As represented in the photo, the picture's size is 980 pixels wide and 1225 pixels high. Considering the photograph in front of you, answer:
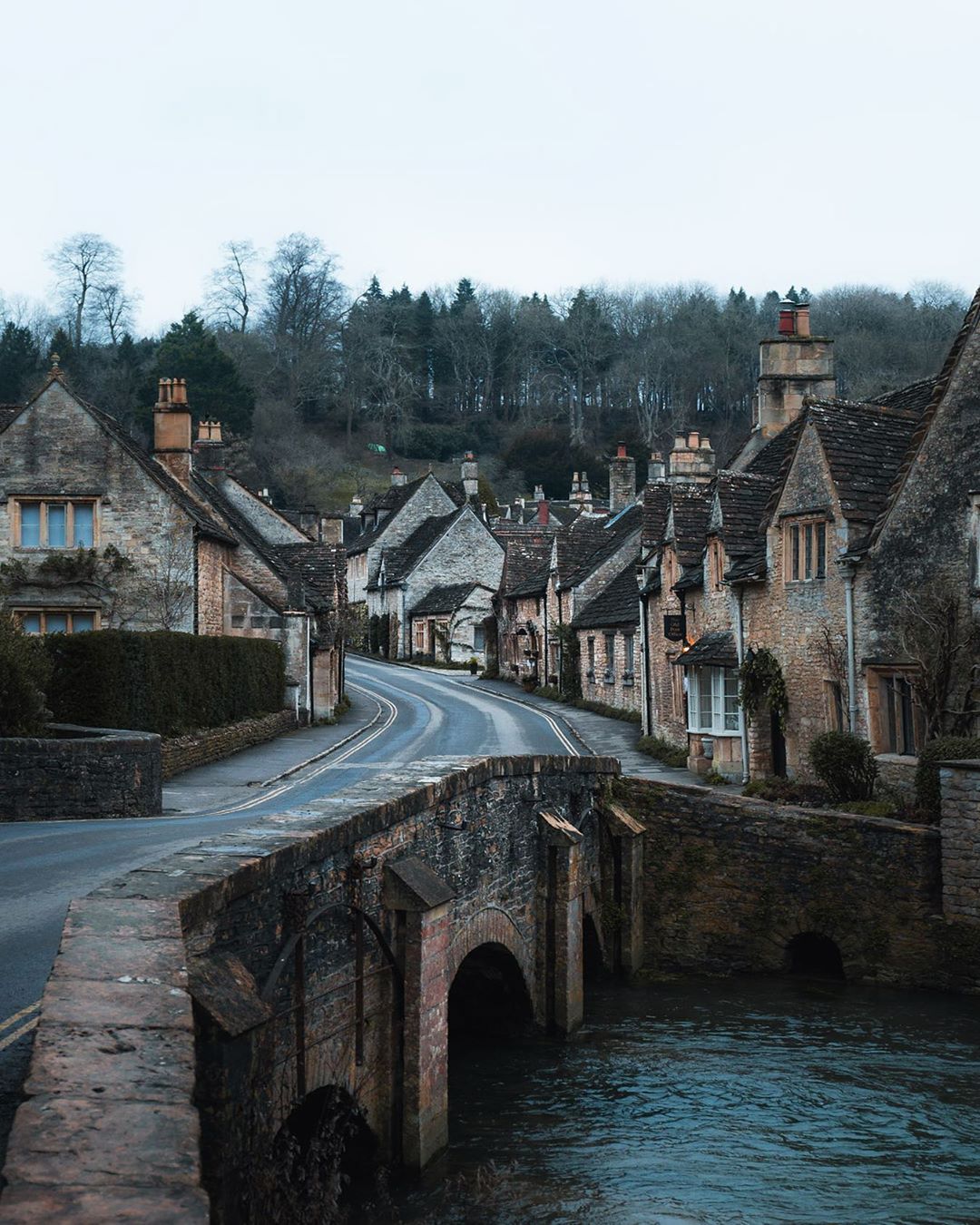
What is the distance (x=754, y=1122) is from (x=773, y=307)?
11392 centimetres

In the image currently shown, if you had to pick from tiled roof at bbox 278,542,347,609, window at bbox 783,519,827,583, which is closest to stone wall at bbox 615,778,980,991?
window at bbox 783,519,827,583

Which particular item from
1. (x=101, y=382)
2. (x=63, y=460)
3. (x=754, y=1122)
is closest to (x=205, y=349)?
(x=101, y=382)

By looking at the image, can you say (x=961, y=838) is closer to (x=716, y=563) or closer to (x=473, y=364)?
(x=716, y=563)

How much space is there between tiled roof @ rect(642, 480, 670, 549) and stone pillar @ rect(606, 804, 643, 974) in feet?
55.0

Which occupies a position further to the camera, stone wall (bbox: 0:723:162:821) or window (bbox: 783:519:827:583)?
window (bbox: 783:519:827:583)

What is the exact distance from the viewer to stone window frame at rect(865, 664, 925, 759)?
863 inches

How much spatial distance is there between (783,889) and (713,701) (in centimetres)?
721

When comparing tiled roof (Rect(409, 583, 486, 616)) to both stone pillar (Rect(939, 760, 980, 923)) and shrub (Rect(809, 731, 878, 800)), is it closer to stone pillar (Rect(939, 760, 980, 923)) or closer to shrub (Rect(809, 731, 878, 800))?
shrub (Rect(809, 731, 878, 800))

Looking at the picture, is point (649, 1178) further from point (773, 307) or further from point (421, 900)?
point (773, 307)

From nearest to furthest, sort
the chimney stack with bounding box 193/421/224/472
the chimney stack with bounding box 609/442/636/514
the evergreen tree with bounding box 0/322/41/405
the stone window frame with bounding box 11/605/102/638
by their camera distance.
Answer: the stone window frame with bounding box 11/605/102/638 → the chimney stack with bounding box 193/421/224/472 → the chimney stack with bounding box 609/442/636/514 → the evergreen tree with bounding box 0/322/41/405

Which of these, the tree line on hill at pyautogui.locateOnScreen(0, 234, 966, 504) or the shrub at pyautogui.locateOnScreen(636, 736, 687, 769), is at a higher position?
the tree line on hill at pyautogui.locateOnScreen(0, 234, 966, 504)

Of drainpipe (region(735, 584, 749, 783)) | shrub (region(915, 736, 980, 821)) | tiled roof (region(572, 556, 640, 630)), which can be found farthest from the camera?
tiled roof (region(572, 556, 640, 630))

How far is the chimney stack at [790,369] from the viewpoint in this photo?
32719 mm

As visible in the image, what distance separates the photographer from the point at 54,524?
34.7 metres
